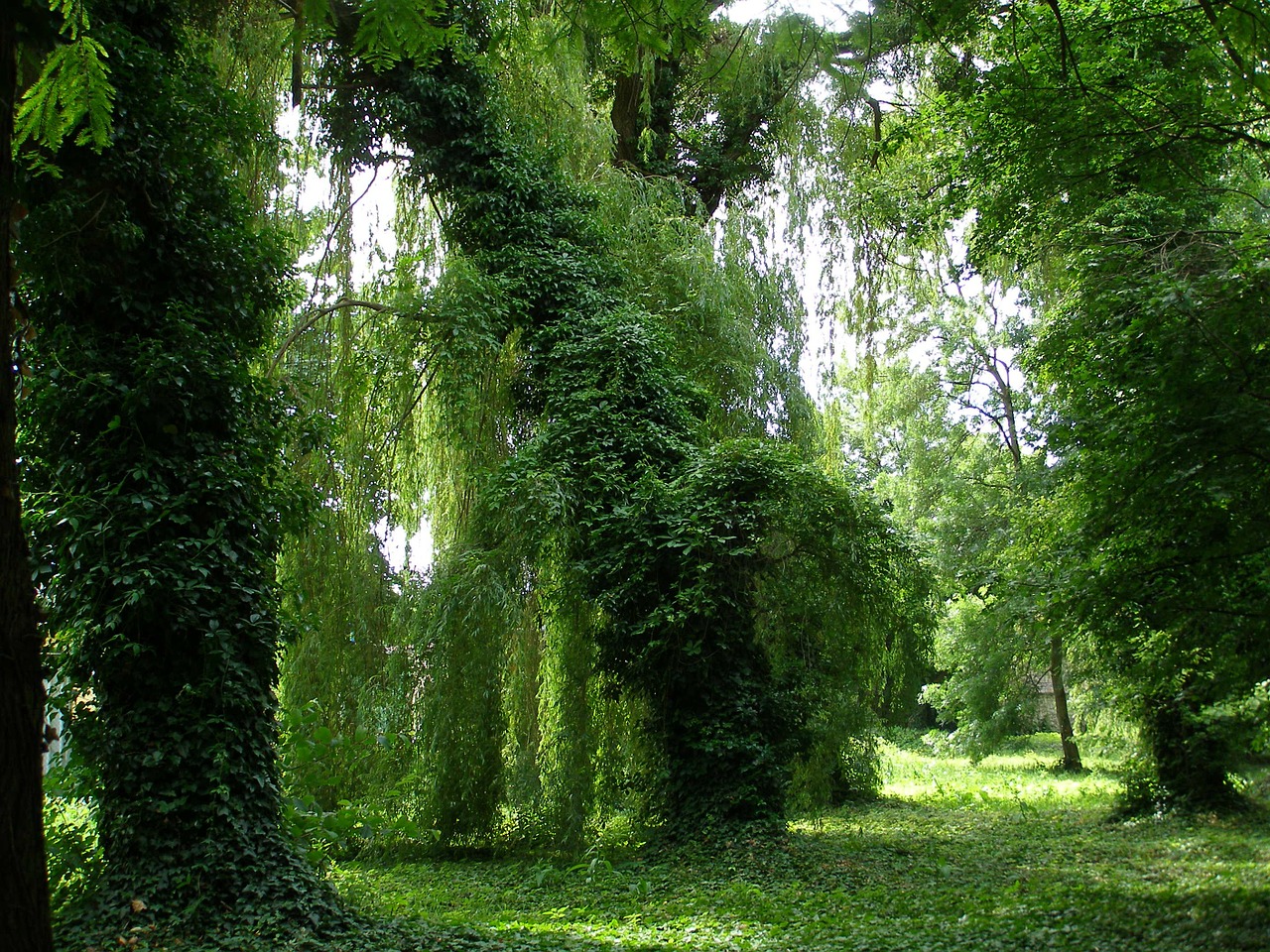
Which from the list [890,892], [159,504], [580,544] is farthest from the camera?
[580,544]

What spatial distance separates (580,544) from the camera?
26.4 ft

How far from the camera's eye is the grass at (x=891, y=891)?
4762 mm

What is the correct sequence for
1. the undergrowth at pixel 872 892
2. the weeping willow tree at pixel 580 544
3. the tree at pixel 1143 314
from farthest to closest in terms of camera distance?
the weeping willow tree at pixel 580 544
the undergrowth at pixel 872 892
the tree at pixel 1143 314

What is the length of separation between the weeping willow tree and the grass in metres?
0.70

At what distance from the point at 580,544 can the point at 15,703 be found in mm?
5805

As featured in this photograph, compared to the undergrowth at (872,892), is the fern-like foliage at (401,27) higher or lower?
higher

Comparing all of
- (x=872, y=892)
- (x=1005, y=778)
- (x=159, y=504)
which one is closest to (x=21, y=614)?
(x=159, y=504)

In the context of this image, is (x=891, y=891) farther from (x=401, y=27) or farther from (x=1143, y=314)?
(x=401, y=27)

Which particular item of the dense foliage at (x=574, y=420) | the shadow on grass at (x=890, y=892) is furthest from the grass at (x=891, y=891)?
the dense foliage at (x=574, y=420)

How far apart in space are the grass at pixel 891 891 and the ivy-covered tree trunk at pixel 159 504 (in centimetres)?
121

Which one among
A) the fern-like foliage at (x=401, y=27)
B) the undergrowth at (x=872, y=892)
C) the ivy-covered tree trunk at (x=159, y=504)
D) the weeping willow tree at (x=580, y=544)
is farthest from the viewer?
the weeping willow tree at (x=580, y=544)

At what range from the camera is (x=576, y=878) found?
6.91 meters

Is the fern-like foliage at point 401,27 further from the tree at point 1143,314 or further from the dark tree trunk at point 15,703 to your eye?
the tree at point 1143,314

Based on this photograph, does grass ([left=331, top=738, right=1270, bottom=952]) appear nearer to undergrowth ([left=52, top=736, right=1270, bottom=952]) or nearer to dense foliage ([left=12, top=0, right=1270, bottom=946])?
undergrowth ([left=52, top=736, right=1270, bottom=952])
